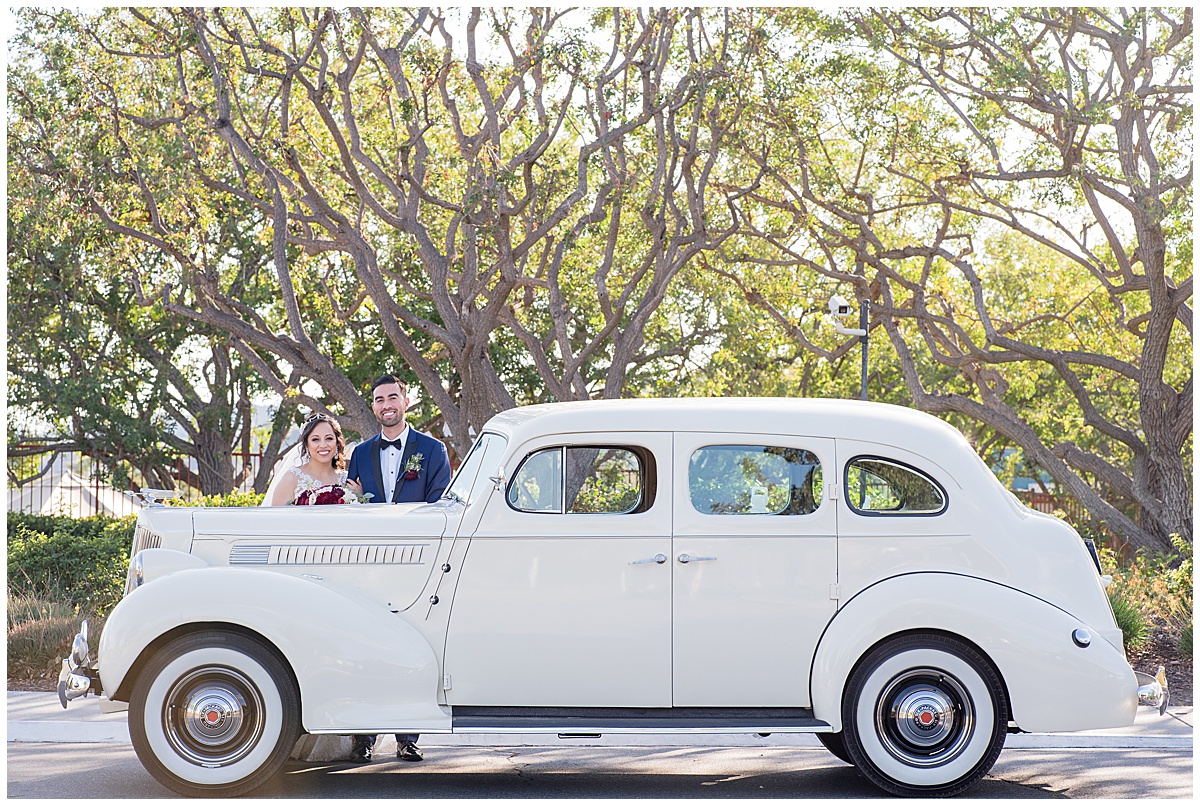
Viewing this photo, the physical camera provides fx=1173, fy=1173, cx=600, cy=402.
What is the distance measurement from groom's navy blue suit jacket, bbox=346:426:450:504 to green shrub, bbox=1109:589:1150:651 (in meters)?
5.58

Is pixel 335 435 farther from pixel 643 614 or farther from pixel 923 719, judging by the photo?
pixel 923 719

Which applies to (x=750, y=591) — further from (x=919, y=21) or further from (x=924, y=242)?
(x=924, y=242)

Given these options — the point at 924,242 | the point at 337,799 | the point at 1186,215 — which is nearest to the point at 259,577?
the point at 337,799

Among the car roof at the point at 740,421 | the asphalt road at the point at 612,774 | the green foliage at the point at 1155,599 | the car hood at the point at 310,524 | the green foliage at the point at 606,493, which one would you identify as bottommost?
the asphalt road at the point at 612,774

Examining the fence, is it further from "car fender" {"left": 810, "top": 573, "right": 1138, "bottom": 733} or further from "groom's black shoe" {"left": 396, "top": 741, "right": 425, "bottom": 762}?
"car fender" {"left": 810, "top": 573, "right": 1138, "bottom": 733}

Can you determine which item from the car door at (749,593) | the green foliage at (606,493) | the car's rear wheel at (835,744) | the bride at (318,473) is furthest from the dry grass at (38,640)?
the car's rear wheel at (835,744)

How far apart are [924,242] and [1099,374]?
6469 mm

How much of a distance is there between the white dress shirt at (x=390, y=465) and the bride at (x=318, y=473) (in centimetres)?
17

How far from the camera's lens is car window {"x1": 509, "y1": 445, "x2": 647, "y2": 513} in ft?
19.4

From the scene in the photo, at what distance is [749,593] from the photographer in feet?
18.9

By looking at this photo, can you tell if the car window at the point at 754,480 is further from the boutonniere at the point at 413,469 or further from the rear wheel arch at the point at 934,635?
the boutonniere at the point at 413,469

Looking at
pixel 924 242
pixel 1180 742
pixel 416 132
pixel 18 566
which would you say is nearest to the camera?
pixel 1180 742

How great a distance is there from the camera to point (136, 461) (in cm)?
2200

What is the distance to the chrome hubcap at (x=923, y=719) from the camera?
573 centimetres
